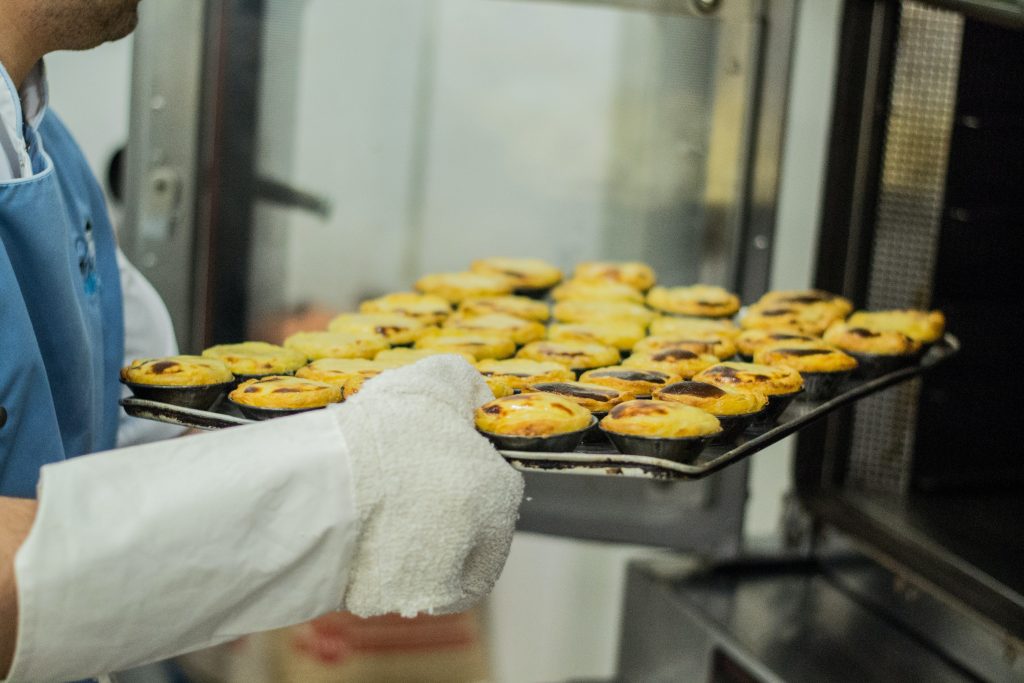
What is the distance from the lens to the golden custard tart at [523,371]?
1.34 meters

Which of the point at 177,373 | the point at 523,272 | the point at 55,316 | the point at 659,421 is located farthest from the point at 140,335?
the point at 659,421

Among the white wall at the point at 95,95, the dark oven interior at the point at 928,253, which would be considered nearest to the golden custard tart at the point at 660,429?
the dark oven interior at the point at 928,253

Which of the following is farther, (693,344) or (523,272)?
(523,272)

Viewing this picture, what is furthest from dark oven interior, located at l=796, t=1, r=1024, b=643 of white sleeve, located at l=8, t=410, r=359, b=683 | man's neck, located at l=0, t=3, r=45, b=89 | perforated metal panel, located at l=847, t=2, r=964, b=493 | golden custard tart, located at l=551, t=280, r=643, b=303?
man's neck, located at l=0, t=3, r=45, b=89

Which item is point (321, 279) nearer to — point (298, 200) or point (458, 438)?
point (298, 200)

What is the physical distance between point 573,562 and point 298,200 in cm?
140

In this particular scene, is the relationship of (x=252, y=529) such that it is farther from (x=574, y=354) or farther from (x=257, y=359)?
(x=574, y=354)

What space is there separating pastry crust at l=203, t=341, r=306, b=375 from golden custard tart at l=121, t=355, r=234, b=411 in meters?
0.06

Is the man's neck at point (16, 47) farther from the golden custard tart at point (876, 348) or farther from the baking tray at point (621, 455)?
the golden custard tart at point (876, 348)

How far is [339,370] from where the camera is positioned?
4.39ft

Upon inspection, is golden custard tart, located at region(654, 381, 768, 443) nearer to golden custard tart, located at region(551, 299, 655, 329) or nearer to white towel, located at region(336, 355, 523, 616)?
white towel, located at region(336, 355, 523, 616)

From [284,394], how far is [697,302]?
822 mm

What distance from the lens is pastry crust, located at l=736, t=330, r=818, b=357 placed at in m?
1.55

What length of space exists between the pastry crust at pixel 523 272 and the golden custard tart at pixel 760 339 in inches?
17.1
